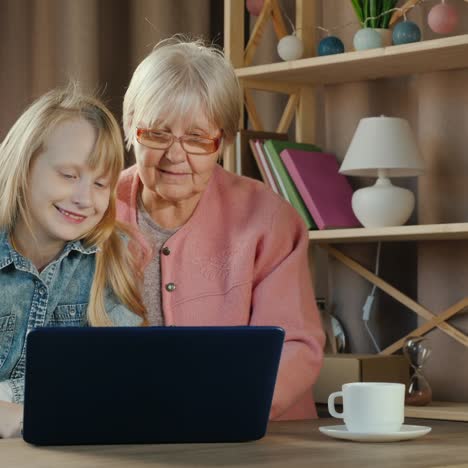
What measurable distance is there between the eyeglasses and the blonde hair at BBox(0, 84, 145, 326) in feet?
0.59

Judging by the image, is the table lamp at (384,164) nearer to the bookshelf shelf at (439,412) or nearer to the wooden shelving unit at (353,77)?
the wooden shelving unit at (353,77)

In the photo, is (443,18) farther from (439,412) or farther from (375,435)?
(375,435)

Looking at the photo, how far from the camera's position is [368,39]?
244 cm

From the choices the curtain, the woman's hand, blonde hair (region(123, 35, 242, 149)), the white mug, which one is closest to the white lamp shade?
blonde hair (region(123, 35, 242, 149))

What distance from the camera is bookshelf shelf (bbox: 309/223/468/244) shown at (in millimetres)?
2301

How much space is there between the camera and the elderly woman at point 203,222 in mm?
1979

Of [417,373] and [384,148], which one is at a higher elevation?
[384,148]

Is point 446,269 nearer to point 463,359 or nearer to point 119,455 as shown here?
point 463,359

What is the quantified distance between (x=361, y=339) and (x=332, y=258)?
229mm

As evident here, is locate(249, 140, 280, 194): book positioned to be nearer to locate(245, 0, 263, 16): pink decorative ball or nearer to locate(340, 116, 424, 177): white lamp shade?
locate(340, 116, 424, 177): white lamp shade

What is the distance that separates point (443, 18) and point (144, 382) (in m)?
1.44

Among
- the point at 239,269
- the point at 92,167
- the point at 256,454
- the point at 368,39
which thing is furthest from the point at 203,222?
the point at 256,454


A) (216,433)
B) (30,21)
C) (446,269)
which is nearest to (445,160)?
(446,269)

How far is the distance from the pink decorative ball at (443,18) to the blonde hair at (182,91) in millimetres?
604
